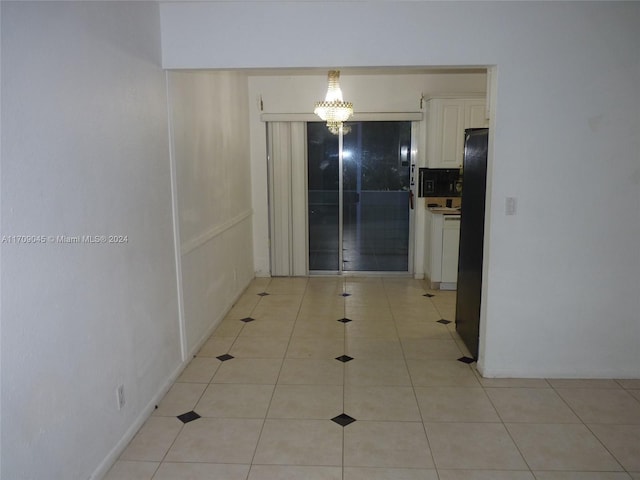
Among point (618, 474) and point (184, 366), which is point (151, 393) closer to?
point (184, 366)

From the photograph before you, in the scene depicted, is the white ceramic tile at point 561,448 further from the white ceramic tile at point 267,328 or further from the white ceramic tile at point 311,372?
the white ceramic tile at point 267,328

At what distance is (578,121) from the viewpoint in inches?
122

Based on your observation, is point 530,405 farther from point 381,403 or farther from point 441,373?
point 381,403

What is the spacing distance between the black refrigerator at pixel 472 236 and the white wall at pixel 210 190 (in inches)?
88.5

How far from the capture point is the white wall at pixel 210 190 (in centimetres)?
363

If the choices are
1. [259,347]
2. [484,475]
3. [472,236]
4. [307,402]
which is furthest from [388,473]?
[472,236]

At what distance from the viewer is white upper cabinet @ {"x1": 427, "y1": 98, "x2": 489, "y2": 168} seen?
19.1 ft

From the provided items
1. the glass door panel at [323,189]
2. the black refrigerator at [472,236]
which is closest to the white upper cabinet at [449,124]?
the glass door panel at [323,189]

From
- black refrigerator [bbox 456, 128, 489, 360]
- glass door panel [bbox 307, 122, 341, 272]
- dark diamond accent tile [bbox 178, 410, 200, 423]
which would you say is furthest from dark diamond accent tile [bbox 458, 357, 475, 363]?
glass door panel [bbox 307, 122, 341, 272]

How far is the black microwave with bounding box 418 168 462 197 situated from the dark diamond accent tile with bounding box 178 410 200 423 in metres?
4.23

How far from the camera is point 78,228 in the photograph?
6.98 feet

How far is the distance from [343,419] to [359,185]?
406cm

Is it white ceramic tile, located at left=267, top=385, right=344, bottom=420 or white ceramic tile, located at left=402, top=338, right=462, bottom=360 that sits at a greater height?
white ceramic tile, located at left=402, top=338, right=462, bottom=360

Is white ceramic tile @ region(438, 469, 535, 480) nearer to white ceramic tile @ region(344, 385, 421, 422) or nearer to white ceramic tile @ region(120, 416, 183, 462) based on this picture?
white ceramic tile @ region(344, 385, 421, 422)
